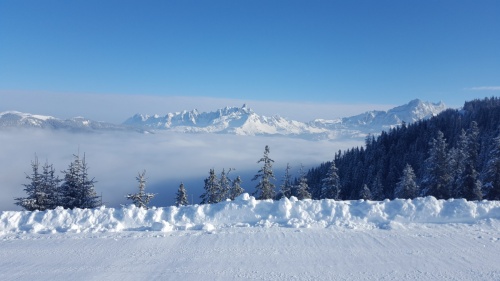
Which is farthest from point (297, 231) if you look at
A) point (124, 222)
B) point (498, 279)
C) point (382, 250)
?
point (124, 222)

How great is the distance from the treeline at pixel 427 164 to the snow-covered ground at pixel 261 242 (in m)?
17.4

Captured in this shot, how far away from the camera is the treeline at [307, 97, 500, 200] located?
25188mm

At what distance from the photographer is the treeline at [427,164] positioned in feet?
82.6

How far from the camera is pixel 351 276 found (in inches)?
262

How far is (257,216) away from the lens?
10617 mm

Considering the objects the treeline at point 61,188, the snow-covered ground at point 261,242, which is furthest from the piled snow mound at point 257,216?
the treeline at point 61,188

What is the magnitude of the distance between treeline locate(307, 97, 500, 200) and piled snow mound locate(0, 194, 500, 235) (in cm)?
1642

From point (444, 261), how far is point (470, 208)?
418 centimetres

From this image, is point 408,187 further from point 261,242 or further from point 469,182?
point 261,242

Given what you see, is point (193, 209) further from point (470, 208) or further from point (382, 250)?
point (470, 208)

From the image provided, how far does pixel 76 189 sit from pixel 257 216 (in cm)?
1819

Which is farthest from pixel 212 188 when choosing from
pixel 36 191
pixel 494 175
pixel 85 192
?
pixel 494 175

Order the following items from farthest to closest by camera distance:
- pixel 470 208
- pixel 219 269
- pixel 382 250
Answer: pixel 470 208 < pixel 382 250 < pixel 219 269

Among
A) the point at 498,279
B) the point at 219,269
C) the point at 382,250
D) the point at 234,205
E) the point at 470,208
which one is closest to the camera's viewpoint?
the point at 498,279
